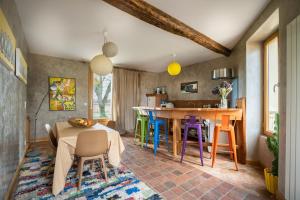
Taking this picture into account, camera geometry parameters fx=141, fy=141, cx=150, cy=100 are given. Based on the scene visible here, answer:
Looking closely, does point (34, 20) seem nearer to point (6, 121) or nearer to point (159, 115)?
point (6, 121)

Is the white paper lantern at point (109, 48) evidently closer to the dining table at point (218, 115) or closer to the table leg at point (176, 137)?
the dining table at point (218, 115)

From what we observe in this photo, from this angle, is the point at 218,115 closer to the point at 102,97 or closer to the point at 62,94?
the point at 102,97

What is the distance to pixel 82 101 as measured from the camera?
4836 millimetres

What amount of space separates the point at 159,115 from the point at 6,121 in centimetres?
252

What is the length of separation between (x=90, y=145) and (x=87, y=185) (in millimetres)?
620

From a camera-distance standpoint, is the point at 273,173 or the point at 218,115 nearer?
the point at 273,173

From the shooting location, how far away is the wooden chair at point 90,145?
6.09ft

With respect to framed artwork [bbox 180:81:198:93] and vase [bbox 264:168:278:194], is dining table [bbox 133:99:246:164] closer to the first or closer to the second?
vase [bbox 264:168:278:194]

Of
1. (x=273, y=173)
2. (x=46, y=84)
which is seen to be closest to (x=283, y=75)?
(x=273, y=173)

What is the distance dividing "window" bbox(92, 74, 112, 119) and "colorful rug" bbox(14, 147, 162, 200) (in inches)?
108

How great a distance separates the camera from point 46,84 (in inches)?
169

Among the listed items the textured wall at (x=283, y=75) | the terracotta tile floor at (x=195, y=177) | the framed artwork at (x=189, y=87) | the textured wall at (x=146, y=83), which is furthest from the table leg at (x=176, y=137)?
the textured wall at (x=146, y=83)

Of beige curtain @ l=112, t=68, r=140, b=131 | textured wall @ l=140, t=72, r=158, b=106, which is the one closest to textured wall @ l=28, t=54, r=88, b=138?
beige curtain @ l=112, t=68, r=140, b=131

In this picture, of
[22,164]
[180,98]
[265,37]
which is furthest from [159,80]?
[22,164]
